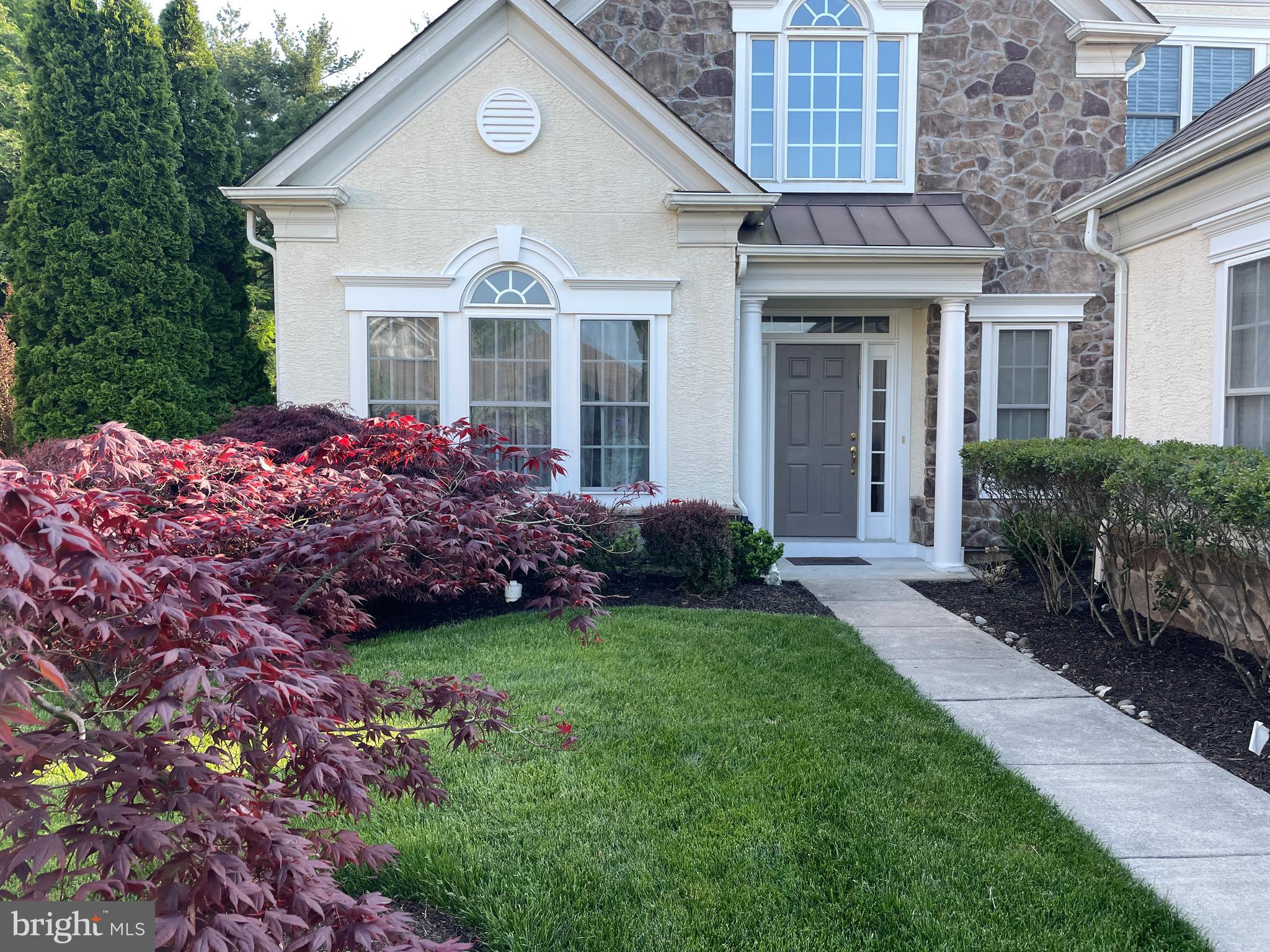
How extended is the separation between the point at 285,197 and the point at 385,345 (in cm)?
156

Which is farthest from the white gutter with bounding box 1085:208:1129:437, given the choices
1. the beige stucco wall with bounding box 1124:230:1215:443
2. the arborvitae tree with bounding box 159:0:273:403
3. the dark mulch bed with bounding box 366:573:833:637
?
the arborvitae tree with bounding box 159:0:273:403

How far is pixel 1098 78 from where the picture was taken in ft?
32.6

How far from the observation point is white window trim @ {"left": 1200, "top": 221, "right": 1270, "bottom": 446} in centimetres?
576

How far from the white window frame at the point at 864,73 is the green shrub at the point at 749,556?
414 cm

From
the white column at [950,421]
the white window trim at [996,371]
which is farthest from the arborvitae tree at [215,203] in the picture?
the white window trim at [996,371]

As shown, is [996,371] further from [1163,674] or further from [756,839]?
[756,839]

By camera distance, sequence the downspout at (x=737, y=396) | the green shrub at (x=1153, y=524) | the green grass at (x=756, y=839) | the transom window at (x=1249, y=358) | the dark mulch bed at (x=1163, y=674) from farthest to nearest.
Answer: the downspout at (x=737, y=396), the transom window at (x=1249, y=358), the green shrub at (x=1153, y=524), the dark mulch bed at (x=1163, y=674), the green grass at (x=756, y=839)

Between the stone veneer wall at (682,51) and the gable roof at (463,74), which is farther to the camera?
the stone veneer wall at (682,51)

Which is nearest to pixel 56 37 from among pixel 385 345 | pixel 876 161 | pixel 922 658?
pixel 385 345

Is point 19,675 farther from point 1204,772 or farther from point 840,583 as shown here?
point 840,583

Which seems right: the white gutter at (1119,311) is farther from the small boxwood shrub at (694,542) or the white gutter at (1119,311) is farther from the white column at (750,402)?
the small boxwood shrub at (694,542)

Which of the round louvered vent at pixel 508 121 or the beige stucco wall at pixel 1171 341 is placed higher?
the round louvered vent at pixel 508 121

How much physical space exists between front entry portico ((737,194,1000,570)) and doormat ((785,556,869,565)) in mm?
187

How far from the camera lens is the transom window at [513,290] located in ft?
27.5
